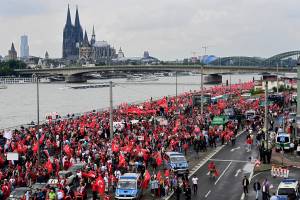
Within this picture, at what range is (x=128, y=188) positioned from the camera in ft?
74.8

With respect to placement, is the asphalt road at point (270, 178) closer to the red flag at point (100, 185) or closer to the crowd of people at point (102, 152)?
the crowd of people at point (102, 152)

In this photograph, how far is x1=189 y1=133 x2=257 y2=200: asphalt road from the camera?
24.6 m

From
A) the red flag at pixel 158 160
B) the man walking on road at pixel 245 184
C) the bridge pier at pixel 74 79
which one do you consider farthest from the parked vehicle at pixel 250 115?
the bridge pier at pixel 74 79

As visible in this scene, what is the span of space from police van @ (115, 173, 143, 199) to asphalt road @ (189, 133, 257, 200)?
113 inches

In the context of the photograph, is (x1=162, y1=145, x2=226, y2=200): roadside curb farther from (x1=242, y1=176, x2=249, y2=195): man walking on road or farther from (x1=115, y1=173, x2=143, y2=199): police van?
(x1=242, y1=176, x2=249, y2=195): man walking on road

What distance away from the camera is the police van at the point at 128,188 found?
74.2 feet

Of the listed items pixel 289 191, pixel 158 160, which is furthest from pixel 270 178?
pixel 289 191

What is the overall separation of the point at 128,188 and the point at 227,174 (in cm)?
813

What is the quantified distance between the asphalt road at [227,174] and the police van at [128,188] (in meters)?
2.86

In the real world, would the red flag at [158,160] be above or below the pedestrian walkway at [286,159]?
above

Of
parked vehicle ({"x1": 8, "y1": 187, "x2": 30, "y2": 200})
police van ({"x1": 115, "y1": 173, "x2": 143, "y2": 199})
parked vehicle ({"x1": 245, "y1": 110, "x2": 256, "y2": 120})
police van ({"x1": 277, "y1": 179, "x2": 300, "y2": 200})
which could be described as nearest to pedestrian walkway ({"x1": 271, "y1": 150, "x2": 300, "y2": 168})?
police van ({"x1": 277, "y1": 179, "x2": 300, "y2": 200})

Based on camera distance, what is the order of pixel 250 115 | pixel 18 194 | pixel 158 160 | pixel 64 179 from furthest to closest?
pixel 250 115
pixel 158 160
pixel 64 179
pixel 18 194

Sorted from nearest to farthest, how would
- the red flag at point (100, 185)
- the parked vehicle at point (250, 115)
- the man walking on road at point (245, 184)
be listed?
the red flag at point (100, 185) → the man walking on road at point (245, 184) → the parked vehicle at point (250, 115)

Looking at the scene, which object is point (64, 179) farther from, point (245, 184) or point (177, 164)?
point (245, 184)
